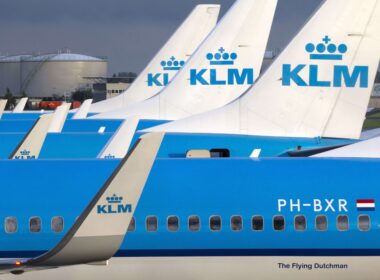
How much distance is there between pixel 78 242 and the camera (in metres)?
17.8

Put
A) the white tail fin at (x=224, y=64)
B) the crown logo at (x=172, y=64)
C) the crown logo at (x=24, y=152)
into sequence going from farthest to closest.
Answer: the crown logo at (x=172, y=64) → the white tail fin at (x=224, y=64) → the crown logo at (x=24, y=152)

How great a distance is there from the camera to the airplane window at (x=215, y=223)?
69.8 feet

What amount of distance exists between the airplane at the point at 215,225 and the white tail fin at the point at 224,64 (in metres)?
20.3

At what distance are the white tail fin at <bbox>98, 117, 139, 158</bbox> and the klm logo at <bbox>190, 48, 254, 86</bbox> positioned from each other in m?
16.1

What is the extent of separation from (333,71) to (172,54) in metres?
26.9

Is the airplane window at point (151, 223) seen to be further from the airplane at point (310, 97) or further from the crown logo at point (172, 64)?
the crown logo at point (172, 64)

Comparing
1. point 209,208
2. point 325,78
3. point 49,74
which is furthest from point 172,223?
point 49,74

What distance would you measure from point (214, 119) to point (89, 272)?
47.6 feet

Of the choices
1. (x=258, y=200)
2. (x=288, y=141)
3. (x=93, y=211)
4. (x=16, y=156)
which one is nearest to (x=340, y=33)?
(x=288, y=141)

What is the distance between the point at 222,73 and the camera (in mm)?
43750

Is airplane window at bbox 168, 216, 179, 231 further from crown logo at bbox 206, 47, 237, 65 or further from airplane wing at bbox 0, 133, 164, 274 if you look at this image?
crown logo at bbox 206, 47, 237, 65

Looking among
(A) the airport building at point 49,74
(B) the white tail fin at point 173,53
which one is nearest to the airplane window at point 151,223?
(B) the white tail fin at point 173,53

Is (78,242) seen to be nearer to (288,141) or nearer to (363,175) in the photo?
(363,175)

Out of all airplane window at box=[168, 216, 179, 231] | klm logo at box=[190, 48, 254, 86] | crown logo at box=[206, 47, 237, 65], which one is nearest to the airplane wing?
airplane window at box=[168, 216, 179, 231]
